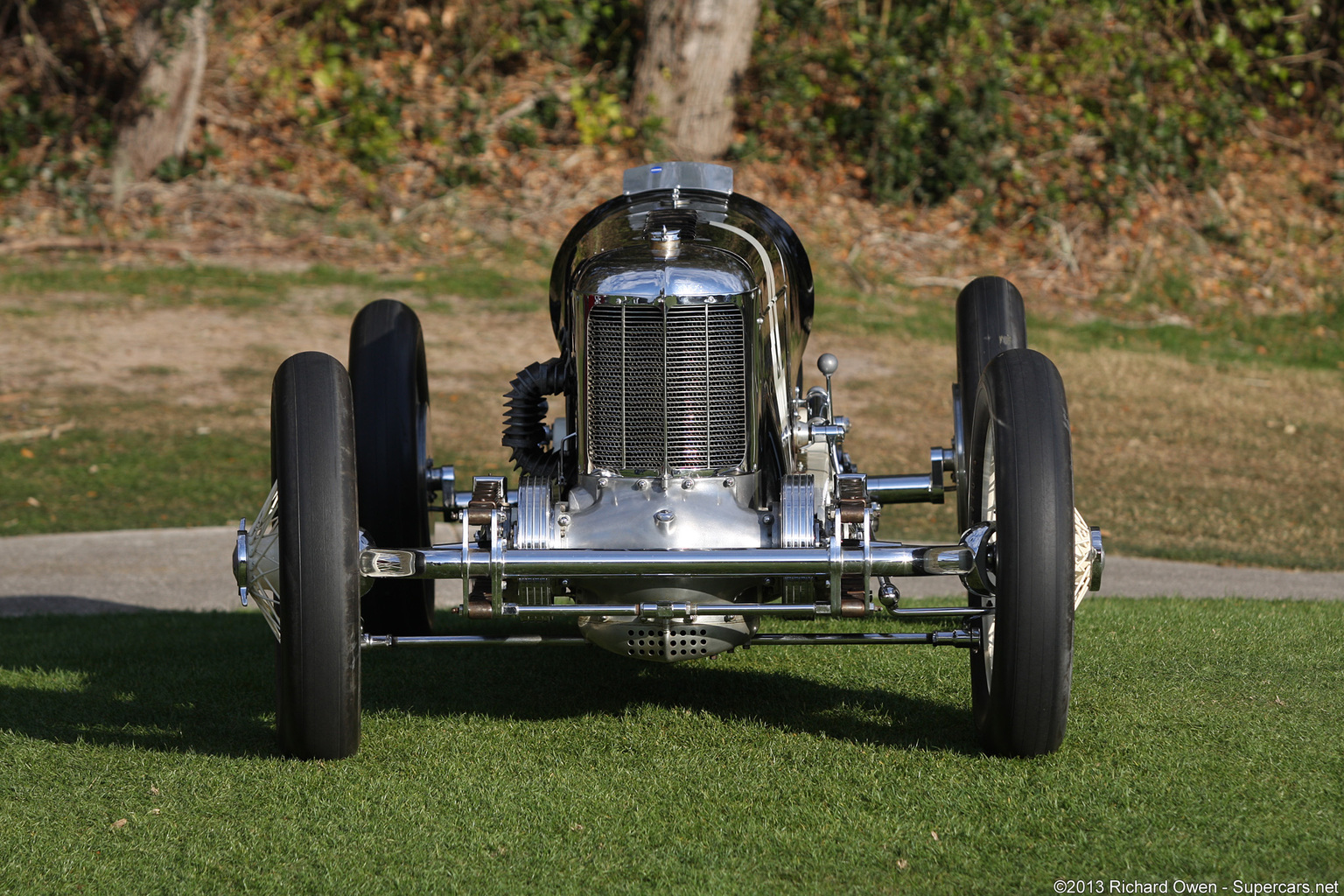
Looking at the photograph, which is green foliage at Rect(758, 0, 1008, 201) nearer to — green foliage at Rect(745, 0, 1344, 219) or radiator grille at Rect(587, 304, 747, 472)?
Answer: green foliage at Rect(745, 0, 1344, 219)

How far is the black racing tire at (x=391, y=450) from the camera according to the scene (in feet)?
17.6

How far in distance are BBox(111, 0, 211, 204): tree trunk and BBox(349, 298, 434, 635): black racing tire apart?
34.6 ft

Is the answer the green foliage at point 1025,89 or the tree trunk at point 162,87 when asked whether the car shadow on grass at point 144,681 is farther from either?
the green foliage at point 1025,89

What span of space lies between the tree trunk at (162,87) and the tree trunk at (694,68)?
4.79 metres

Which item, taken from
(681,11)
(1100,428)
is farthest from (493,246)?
(1100,428)

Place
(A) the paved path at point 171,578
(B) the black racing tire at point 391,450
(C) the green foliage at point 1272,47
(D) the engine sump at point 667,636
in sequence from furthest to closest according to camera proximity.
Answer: (C) the green foliage at point 1272,47 < (A) the paved path at point 171,578 < (B) the black racing tire at point 391,450 < (D) the engine sump at point 667,636

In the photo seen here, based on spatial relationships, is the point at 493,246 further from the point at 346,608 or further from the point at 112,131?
the point at 346,608

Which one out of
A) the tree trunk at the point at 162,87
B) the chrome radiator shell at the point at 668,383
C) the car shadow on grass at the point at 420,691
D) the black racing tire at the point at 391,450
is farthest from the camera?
the tree trunk at the point at 162,87

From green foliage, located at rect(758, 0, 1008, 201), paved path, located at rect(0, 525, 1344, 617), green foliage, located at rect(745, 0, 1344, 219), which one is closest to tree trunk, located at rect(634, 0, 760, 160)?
green foliage, located at rect(745, 0, 1344, 219)

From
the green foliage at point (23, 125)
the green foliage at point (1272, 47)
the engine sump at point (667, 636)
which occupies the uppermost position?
the green foliage at point (1272, 47)

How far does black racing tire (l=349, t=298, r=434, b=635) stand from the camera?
17.6 feet

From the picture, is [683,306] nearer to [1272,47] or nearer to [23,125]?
[23,125]

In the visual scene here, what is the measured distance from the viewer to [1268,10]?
57.6 feet

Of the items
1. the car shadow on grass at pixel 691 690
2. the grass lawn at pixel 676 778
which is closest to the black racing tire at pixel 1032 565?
the grass lawn at pixel 676 778
